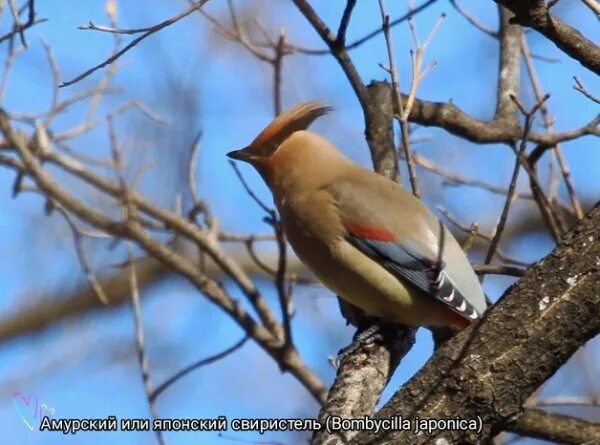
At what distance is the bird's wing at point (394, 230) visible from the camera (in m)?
3.92

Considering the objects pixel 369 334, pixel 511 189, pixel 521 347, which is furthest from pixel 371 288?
pixel 521 347

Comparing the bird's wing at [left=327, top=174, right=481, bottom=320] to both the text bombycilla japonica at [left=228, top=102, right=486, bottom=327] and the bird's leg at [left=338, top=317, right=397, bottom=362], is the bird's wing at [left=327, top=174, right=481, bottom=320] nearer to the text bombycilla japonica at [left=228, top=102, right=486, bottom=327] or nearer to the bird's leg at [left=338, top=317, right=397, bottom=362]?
the text bombycilla japonica at [left=228, top=102, right=486, bottom=327]

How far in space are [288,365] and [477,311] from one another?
1100 mm

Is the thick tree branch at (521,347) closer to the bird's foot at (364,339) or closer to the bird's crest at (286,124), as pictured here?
the bird's foot at (364,339)

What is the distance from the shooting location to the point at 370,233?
156 inches

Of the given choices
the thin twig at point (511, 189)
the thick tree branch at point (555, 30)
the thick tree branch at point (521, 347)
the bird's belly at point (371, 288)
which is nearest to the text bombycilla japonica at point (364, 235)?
the bird's belly at point (371, 288)

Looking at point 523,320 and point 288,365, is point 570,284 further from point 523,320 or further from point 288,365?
point 288,365

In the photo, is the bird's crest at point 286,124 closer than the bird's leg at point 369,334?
No

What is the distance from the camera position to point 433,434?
99.0 inches

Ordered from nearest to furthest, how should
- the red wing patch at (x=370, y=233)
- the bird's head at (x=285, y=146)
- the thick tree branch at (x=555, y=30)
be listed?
the thick tree branch at (x=555, y=30) < the red wing patch at (x=370, y=233) < the bird's head at (x=285, y=146)

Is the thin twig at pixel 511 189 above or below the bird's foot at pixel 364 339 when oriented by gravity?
above

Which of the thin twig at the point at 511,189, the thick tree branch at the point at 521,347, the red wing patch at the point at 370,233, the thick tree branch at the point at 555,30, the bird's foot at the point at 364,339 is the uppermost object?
the red wing patch at the point at 370,233

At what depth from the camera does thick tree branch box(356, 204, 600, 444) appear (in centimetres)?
251

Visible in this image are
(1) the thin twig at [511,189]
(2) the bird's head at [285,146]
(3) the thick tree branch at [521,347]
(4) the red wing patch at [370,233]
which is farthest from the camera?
(2) the bird's head at [285,146]
